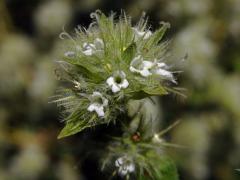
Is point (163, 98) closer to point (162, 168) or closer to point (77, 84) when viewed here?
point (162, 168)

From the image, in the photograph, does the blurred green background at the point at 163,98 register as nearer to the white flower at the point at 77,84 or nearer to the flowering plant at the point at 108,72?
the flowering plant at the point at 108,72

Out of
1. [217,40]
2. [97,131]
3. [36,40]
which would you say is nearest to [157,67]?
[97,131]

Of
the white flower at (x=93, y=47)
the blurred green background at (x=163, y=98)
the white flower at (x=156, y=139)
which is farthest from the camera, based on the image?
the blurred green background at (x=163, y=98)

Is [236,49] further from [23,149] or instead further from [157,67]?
[157,67]

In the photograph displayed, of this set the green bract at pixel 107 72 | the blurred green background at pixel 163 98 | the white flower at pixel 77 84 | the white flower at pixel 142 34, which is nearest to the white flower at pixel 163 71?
the green bract at pixel 107 72

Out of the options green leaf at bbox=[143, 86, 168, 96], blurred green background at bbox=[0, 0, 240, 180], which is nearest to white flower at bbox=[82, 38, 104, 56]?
green leaf at bbox=[143, 86, 168, 96]

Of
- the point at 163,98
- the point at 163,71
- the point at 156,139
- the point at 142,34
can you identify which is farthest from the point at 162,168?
the point at 163,98
